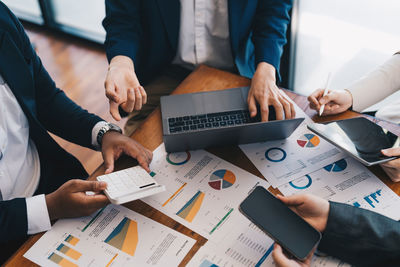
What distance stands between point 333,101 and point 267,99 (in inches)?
9.9

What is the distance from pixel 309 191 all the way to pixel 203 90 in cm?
56

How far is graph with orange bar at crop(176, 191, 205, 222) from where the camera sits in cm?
95

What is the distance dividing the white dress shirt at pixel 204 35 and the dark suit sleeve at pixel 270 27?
0.49 feet

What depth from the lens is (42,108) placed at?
1256 mm

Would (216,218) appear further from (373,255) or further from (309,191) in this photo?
(373,255)

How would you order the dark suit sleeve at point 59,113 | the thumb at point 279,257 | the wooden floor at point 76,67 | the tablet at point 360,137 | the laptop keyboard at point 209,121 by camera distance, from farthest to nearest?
the wooden floor at point 76,67 < the dark suit sleeve at point 59,113 < the laptop keyboard at point 209,121 < the tablet at point 360,137 < the thumb at point 279,257

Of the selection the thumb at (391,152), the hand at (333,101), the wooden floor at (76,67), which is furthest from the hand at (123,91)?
the wooden floor at (76,67)

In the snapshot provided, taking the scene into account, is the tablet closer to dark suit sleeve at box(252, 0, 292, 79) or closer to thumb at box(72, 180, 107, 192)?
dark suit sleeve at box(252, 0, 292, 79)

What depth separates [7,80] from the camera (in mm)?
1070

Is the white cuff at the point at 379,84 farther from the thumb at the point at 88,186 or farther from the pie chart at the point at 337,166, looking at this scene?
the thumb at the point at 88,186

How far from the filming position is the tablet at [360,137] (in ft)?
3.25

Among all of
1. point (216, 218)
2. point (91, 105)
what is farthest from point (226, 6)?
point (91, 105)

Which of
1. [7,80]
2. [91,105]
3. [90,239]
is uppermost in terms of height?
[7,80]

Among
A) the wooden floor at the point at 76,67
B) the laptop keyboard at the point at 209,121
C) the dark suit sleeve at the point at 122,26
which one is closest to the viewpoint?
the laptop keyboard at the point at 209,121
